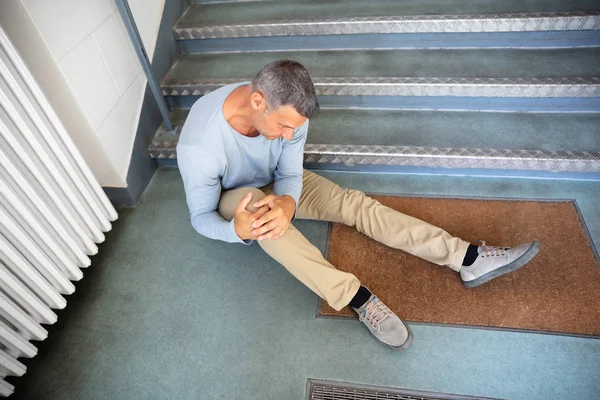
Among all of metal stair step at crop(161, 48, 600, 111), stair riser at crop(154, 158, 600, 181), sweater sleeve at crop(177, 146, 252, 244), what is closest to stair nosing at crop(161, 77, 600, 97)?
metal stair step at crop(161, 48, 600, 111)

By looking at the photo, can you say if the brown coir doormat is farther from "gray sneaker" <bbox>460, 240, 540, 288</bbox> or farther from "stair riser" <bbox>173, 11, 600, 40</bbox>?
"stair riser" <bbox>173, 11, 600, 40</bbox>

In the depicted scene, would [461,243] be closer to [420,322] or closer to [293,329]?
[420,322]

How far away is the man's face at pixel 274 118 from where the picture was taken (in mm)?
1255

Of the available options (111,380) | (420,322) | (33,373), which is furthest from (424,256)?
(33,373)

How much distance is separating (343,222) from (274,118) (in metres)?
0.84

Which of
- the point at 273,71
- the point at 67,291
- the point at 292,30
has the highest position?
the point at 273,71

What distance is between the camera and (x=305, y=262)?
1.61 m

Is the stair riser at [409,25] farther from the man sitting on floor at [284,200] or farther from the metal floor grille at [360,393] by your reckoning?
the metal floor grille at [360,393]

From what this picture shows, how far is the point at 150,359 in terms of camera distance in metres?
1.73

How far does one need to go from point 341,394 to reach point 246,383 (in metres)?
0.38

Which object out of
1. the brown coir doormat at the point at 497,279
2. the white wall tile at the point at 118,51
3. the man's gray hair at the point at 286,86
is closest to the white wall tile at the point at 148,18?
the white wall tile at the point at 118,51

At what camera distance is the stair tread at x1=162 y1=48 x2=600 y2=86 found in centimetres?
222

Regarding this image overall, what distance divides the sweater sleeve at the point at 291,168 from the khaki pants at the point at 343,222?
9 cm

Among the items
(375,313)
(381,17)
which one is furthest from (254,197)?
(381,17)
